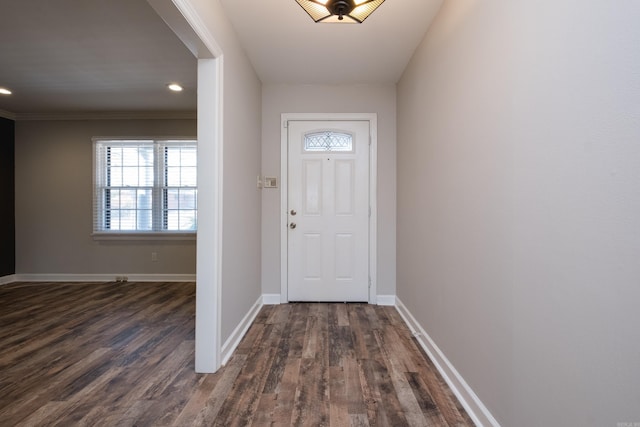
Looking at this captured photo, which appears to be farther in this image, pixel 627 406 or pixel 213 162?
pixel 213 162

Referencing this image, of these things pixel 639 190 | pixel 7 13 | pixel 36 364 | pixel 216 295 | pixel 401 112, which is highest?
pixel 7 13

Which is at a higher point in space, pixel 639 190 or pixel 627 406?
pixel 639 190

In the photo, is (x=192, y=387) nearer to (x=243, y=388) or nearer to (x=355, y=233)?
(x=243, y=388)

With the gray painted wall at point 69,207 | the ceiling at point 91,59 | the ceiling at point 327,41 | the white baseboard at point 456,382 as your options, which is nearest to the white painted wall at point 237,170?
the ceiling at point 327,41

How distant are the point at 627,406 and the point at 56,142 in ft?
20.7

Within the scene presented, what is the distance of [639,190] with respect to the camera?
2.44ft

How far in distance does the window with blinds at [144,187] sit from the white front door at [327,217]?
6.45 feet

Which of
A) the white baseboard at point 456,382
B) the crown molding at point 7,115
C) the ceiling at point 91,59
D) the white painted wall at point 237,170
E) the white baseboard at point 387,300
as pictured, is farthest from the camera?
the crown molding at point 7,115

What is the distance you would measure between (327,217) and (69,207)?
4057 mm

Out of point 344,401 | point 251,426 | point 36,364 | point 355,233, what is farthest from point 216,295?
point 355,233

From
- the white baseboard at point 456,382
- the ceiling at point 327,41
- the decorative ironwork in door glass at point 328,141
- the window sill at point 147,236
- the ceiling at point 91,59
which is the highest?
the ceiling at point 91,59

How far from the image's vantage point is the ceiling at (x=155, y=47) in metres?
2.16

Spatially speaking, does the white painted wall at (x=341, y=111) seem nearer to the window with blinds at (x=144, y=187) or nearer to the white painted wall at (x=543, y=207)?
the white painted wall at (x=543, y=207)

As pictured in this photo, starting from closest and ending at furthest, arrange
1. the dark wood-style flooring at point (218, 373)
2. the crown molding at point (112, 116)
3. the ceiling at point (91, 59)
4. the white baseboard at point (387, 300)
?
the dark wood-style flooring at point (218, 373), the ceiling at point (91, 59), the white baseboard at point (387, 300), the crown molding at point (112, 116)
